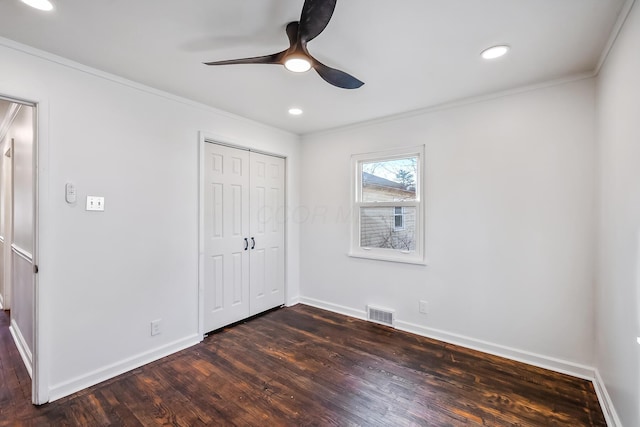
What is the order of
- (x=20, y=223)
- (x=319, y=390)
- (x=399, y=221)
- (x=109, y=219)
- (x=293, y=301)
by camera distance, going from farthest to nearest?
(x=293, y=301), (x=399, y=221), (x=20, y=223), (x=109, y=219), (x=319, y=390)

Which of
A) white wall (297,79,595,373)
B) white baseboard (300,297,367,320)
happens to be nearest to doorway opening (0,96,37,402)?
white baseboard (300,297,367,320)

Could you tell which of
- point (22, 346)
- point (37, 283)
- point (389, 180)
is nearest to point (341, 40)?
point (389, 180)

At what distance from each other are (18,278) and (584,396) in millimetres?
5108

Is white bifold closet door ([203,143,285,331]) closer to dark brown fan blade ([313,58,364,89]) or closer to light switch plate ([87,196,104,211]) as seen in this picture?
light switch plate ([87,196,104,211])

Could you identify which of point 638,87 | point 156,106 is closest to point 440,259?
point 638,87

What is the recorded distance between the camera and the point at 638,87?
1.47m

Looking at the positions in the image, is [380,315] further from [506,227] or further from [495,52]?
[495,52]

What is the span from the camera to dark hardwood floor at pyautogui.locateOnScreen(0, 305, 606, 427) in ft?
6.10

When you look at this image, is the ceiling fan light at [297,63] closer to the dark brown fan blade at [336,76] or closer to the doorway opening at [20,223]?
the dark brown fan blade at [336,76]

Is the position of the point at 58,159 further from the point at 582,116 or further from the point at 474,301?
the point at 582,116

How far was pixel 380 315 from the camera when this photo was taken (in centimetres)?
339

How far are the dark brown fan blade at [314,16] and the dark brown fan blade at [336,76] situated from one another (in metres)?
0.26

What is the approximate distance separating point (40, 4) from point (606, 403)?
4.08 meters

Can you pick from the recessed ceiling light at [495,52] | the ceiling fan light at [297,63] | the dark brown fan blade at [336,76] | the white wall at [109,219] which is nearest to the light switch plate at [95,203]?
the white wall at [109,219]
